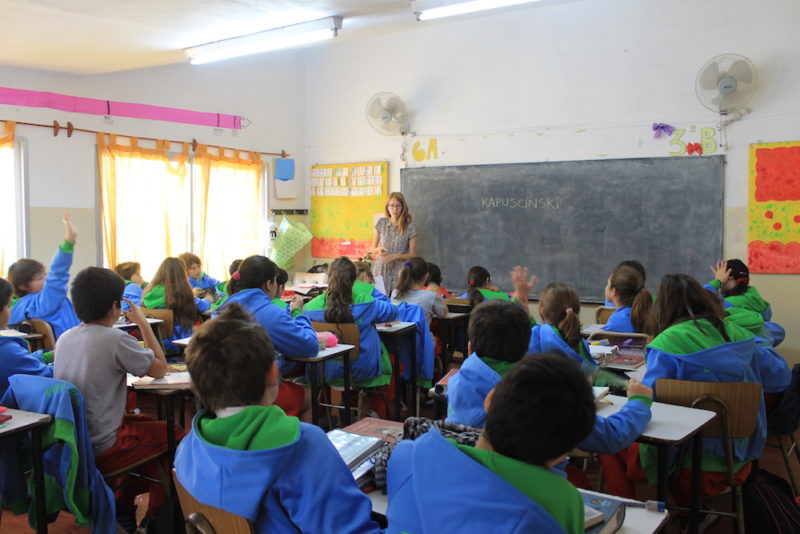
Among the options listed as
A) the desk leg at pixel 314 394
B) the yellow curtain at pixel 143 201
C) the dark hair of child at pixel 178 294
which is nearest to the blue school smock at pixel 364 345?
the desk leg at pixel 314 394

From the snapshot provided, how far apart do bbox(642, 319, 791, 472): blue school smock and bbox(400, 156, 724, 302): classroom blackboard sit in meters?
3.33

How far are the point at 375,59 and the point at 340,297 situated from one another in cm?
425

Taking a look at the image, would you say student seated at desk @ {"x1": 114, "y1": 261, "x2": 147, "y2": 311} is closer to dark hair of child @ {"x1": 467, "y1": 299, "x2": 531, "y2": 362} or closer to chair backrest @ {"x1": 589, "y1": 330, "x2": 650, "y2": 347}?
chair backrest @ {"x1": 589, "y1": 330, "x2": 650, "y2": 347}

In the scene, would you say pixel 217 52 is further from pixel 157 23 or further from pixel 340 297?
pixel 340 297

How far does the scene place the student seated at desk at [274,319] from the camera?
3.25 meters

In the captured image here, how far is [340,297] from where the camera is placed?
3.98 metres

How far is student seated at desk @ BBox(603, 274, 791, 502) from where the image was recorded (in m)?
2.48

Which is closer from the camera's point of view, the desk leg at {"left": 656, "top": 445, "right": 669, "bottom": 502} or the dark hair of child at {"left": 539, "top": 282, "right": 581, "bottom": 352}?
the desk leg at {"left": 656, "top": 445, "right": 669, "bottom": 502}

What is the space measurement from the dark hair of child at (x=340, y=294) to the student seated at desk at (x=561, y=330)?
1447 mm

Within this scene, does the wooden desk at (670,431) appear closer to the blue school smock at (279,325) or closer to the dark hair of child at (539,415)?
the dark hair of child at (539,415)

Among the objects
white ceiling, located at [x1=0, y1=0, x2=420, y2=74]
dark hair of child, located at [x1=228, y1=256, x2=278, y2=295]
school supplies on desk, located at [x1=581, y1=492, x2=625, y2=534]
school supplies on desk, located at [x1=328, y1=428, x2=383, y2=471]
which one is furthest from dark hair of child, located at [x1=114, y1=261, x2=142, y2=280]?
school supplies on desk, located at [x1=581, y1=492, x2=625, y2=534]

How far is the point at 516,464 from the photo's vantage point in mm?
1110

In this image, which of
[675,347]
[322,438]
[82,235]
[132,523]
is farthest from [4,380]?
Result: [82,235]

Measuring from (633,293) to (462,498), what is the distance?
9.63ft
